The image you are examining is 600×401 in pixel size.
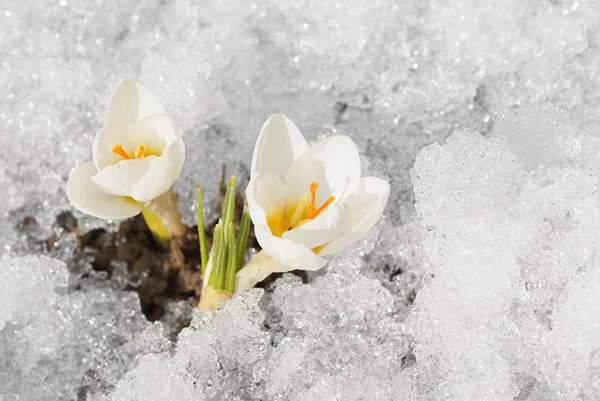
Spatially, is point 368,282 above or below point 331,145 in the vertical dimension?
below

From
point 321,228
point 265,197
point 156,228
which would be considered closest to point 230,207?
point 265,197

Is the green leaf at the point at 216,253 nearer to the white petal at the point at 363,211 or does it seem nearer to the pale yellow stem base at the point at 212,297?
the pale yellow stem base at the point at 212,297

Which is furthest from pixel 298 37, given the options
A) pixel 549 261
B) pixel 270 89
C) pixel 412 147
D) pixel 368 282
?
pixel 549 261

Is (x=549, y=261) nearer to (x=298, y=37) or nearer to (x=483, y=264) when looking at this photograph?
(x=483, y=264)

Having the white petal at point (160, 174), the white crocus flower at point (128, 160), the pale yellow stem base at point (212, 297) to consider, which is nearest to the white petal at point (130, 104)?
the white crocus flower at point (128, 160)

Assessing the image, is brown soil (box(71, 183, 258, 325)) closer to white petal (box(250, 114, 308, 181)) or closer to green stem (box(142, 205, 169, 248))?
green stem (box(142, 205, 169, 248))

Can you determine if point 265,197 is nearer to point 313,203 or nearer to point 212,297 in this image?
point 313,203
